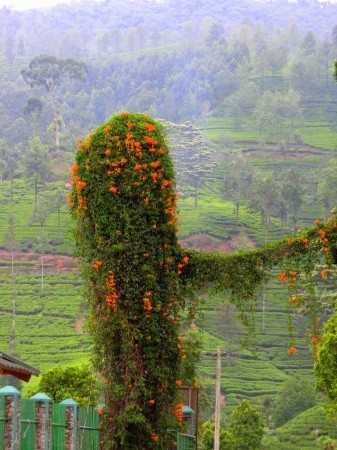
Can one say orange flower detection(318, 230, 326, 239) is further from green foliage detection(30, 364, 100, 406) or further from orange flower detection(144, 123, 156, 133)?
green foliage detection(30, 364, 100, 406)

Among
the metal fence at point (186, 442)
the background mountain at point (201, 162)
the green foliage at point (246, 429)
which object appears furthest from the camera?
the background mountain at point (201, 162)

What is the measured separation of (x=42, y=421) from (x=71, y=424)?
51cm

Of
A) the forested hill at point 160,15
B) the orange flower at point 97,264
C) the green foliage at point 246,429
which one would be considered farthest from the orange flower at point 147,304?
the forested hill at point 160,15

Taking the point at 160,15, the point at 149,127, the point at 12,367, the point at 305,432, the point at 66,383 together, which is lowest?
the point at 12,367

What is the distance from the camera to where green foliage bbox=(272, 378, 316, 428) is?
46.2m

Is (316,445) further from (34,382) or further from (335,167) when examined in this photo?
(335,167)

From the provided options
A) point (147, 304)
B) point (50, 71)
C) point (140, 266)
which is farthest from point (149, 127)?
point (50, 71)

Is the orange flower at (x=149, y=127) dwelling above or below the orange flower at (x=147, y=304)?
above

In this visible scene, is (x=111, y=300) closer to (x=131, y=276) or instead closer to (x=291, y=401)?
(x=131, y=276)

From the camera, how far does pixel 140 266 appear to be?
12758 mm

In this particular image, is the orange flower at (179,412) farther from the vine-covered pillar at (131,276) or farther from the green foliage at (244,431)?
the green foliage at (244,431)

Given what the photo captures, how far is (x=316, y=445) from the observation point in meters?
40.8

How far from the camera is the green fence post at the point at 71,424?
39.3 ft

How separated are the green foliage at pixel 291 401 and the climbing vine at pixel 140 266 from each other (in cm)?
3344
